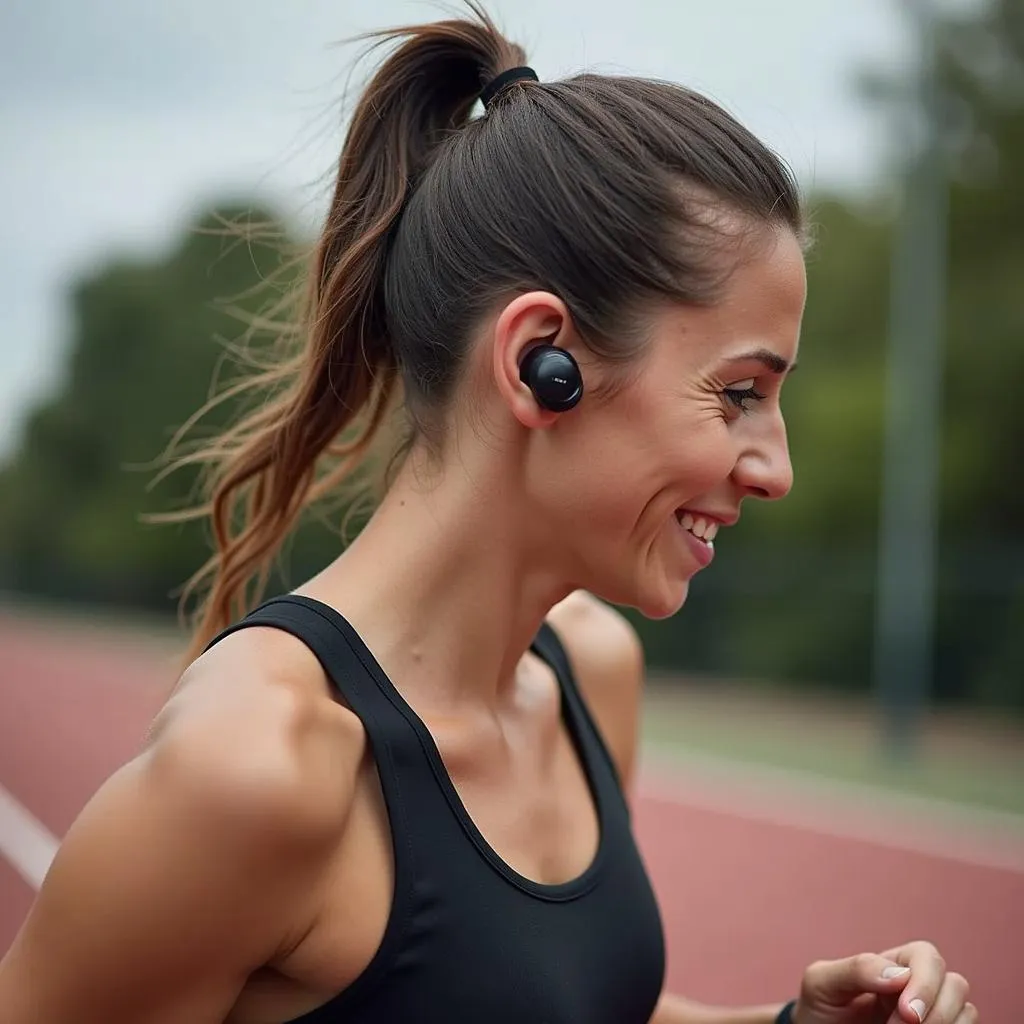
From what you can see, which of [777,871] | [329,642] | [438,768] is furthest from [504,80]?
[777,871]

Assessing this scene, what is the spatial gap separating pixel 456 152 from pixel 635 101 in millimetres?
252

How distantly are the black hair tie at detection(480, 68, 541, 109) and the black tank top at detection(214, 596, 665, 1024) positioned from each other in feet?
2.55

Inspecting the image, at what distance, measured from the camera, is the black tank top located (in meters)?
1.55

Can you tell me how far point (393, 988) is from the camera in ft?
5.06

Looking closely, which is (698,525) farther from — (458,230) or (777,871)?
(777,871)

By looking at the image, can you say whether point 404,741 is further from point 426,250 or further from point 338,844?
point 426,250

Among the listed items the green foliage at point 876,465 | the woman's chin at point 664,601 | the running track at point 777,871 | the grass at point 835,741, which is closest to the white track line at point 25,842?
the running track at point 777,871

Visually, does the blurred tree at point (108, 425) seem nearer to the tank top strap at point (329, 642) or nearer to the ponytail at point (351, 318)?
the ponytail at point (351, 318)

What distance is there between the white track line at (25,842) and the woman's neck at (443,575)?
5545 millimetres

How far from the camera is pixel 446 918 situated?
158 centimetres

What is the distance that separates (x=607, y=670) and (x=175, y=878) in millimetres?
1114

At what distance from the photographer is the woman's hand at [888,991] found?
1754 millimetres

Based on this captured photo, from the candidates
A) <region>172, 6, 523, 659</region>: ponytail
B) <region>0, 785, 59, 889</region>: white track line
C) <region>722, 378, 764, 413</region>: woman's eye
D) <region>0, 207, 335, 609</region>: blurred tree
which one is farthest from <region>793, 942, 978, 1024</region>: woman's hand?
<region>0, 207, 335, 609</region>: blurred tree

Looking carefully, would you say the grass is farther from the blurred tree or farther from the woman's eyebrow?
the blurred tree
